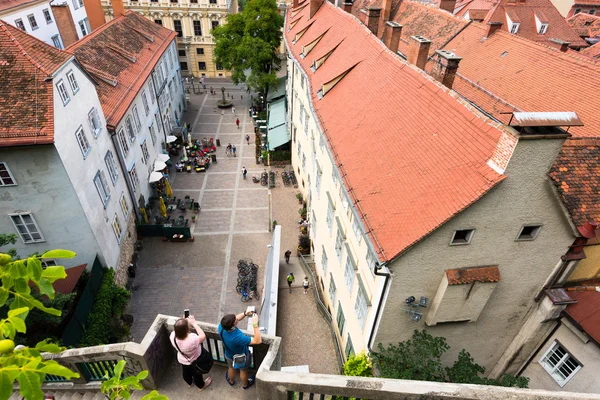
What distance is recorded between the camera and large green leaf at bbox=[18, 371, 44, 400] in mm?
3527

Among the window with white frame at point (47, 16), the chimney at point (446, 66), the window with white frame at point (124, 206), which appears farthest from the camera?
the window with white frame at point (47, 16)

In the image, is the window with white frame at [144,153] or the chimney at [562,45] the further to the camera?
the window with white frame at [144,153]

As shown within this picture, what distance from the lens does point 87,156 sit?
18.5 m

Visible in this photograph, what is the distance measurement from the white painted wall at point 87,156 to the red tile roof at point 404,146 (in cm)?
1246

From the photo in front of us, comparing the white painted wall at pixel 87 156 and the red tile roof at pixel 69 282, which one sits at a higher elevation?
the white painted wall at pixel 87 156

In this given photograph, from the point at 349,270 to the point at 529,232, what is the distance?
6995mm

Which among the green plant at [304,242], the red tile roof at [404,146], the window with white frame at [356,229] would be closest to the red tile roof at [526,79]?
the red tile roof at [404,146]

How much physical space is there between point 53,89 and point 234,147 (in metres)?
23.3

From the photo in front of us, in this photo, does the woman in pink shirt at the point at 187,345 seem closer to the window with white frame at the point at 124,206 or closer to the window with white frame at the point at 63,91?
the window with white frame at the point at 63,91

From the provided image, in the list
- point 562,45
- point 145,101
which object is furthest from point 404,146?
point 562,45

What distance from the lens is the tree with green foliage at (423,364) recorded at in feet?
39.0

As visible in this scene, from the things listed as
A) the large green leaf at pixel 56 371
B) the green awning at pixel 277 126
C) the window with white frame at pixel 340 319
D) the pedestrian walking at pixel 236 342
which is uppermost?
the large green leaf at pixel 56 371

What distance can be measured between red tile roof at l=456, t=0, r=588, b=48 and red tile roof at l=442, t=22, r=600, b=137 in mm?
15319

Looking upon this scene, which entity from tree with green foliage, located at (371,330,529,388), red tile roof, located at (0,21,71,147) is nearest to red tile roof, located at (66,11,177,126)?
red tile roof, located at (0,21,71,147)
